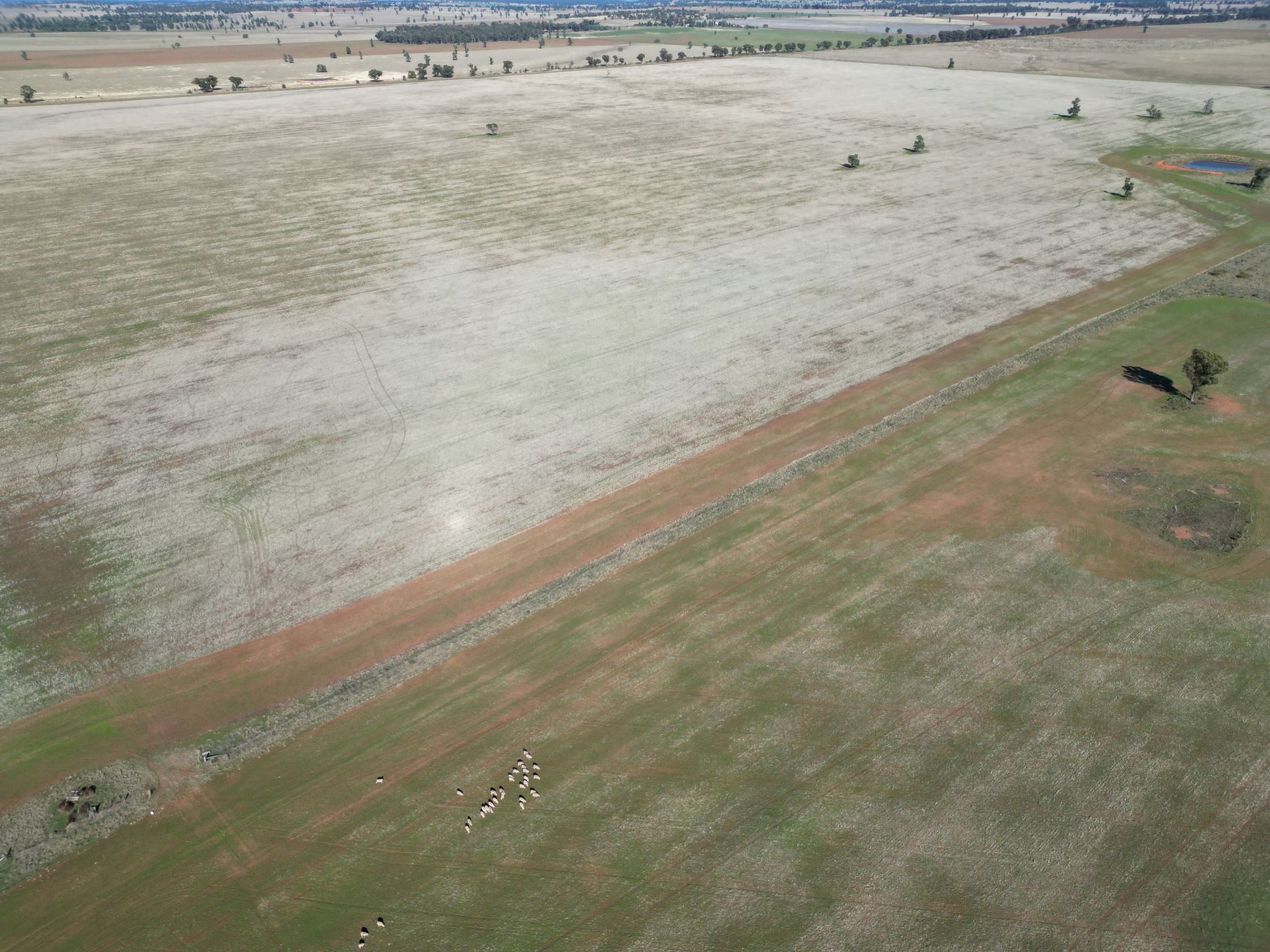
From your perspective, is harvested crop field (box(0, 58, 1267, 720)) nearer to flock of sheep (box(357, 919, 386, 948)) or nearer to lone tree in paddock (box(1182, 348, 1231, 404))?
flock of sheep (box(357, 919, 386, 948))

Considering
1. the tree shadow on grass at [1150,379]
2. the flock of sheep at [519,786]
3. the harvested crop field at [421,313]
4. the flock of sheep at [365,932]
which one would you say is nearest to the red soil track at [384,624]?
the harvested crop field at [421,313]

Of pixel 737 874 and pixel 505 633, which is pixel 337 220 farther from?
pixel 737 874

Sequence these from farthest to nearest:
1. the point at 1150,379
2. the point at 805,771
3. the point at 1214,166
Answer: the point at 1214,166 → the point at 1150,379 → the point at 805,771

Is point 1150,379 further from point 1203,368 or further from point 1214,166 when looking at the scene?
point 1214,166

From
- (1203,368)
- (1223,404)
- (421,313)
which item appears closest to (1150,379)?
(1223,404)

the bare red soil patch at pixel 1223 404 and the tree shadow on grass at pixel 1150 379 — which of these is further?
the tree shadow on grass at pixel 1150 379

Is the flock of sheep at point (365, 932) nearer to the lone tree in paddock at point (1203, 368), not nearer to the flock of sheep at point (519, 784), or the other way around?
the flock of sheep at point (519, 784)
